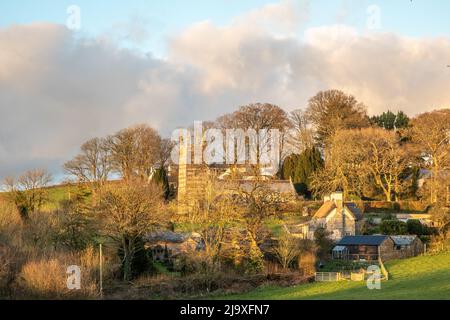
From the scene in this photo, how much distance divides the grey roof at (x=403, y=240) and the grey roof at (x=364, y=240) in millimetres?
1048

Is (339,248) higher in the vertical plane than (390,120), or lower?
lower

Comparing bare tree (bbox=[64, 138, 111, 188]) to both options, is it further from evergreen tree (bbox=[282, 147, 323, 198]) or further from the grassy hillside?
the grassy hillside

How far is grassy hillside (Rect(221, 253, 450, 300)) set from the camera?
2992cm

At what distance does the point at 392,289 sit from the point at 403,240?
51.8 ft

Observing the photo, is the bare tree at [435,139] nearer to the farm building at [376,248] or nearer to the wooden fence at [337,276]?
the farm building at [376,248]

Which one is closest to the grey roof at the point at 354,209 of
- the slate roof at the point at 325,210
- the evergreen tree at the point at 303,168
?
the slate roof at the point at 325,210

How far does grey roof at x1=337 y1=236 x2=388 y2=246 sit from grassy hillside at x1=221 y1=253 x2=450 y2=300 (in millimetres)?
4612

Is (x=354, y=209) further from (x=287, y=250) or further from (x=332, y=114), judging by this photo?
(x=332, y=114)

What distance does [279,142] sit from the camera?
74312 millimetres

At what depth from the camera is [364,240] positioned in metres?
47.1

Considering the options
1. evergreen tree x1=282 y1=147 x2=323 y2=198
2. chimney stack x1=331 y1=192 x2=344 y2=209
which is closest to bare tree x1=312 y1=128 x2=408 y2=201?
evergreen tree x1=282 y1=147 x2=323 y2=198

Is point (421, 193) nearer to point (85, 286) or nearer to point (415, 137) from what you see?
point (415, 137)

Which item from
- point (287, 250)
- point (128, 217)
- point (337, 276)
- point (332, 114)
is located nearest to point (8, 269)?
point (128, 217)
